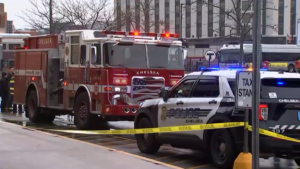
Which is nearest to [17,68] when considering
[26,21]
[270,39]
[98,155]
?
[98,155]

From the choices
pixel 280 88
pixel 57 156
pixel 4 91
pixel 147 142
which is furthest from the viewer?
pixel 4 91

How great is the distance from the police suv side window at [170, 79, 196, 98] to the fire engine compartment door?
22.9ft

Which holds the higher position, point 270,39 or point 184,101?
point 270,39

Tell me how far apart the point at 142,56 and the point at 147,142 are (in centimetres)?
392

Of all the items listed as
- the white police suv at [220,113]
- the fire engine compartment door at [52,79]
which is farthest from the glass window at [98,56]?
the white police suv at [220,113]

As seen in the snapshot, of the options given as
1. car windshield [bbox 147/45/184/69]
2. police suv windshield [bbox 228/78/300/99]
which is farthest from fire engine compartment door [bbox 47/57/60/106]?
police suv windshield [bbox 228/78/300/99]

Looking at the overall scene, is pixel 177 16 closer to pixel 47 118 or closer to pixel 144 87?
pixel 47 118

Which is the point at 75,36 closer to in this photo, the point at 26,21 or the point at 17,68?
the point at 17,68

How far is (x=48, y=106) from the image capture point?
1534 cm

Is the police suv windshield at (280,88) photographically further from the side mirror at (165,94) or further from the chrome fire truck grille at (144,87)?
the chrome fire truck grille at (144,87)

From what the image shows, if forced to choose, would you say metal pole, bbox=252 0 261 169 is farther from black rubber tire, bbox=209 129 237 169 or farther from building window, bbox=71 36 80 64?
building window, bbox=71 36 80 64

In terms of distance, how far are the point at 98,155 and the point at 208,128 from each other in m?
2.42

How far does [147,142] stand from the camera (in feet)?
32.2

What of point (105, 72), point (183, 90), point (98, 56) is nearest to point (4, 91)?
point (98, 56)
